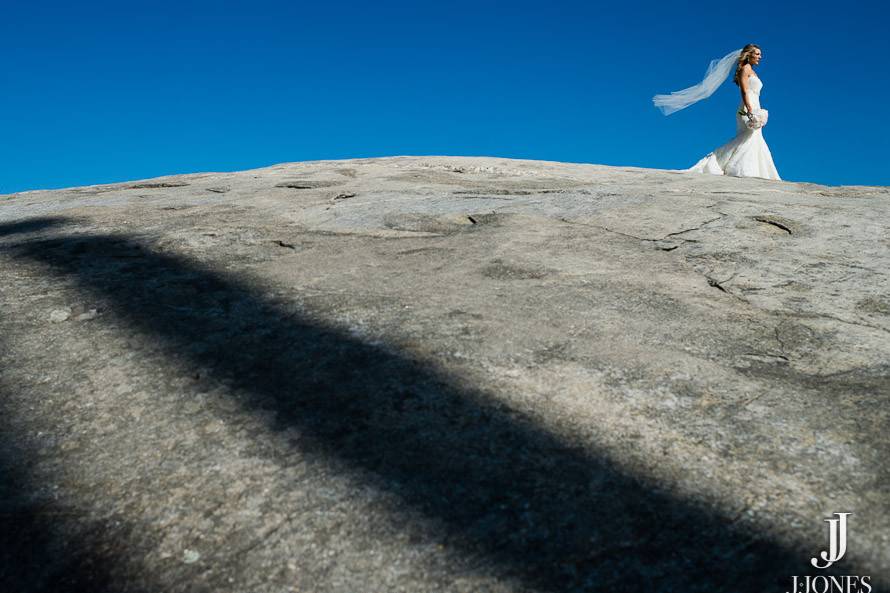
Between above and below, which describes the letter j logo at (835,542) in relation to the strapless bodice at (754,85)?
below

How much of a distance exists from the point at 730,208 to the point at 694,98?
11.5 feet

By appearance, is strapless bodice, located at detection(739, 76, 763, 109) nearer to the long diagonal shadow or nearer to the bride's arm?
the bride's arm

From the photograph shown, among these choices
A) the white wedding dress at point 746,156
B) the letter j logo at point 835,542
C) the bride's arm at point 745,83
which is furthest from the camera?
the bride's arm at point 745,83

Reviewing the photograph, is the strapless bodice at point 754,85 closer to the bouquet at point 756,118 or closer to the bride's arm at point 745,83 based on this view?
the bride's arm at point 745,83

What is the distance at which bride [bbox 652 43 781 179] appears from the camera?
5930 millimetres

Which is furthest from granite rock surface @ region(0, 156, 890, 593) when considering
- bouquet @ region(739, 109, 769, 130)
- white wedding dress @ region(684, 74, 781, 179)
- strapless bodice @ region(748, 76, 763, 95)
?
strapless bodice @ region(748, 76, 763, 95)

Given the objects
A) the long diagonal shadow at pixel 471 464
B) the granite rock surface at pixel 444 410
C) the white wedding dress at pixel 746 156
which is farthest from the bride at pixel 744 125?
A: the long diagonal shadow at pixel 471 464

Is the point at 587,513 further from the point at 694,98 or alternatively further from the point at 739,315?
the point at 694,98

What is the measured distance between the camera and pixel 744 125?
20.1 feet

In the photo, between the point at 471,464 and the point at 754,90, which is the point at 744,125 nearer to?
the point at 754,90

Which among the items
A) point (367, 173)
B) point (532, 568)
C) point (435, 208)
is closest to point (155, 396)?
point (532, 568)

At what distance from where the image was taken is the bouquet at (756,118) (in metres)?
6.04

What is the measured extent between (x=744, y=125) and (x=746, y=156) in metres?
0.34

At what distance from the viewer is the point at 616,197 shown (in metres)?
2.83
